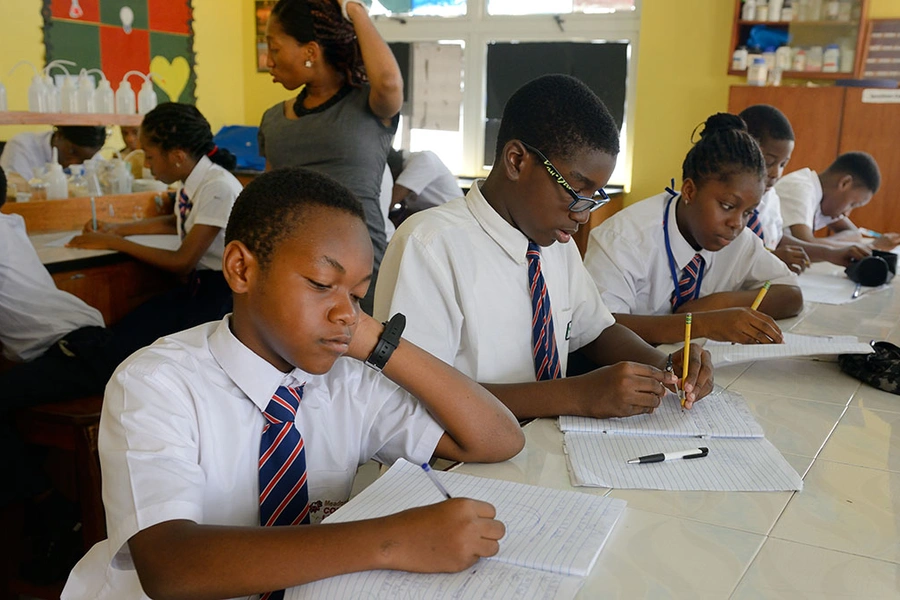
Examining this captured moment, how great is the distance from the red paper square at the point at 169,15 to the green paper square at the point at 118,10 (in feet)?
0.18

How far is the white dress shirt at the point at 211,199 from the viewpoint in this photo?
2.81 metres

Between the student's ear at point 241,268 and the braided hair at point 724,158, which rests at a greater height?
the braided hair at point 724,158

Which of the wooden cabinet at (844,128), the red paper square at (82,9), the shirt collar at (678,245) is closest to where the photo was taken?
the shirt collar at (678,245)

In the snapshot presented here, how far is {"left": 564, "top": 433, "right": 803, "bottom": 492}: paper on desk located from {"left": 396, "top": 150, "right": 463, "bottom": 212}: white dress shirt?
8.54 feet

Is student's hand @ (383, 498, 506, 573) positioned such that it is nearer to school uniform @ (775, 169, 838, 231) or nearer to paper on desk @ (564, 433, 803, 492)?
paper on desk @ (564, 433, 803, 492)

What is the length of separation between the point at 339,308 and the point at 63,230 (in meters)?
2.48

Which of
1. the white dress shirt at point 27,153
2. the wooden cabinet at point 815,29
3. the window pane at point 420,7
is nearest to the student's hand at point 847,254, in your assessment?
the wooden cabinet at point 815,29

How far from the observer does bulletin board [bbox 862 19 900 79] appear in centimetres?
447

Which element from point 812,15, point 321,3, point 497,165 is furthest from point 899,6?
point 497,165

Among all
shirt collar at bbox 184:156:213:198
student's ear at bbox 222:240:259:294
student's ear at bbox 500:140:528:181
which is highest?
student's ear at bbox 500:140:528:181

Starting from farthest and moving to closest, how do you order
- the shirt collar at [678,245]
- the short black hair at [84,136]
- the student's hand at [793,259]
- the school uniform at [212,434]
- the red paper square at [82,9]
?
the red paper square at [82,9], the short black hair at [84,136], the student's hand at [793,259], the shirt collar at [678,245], the school uniform at [212,434]

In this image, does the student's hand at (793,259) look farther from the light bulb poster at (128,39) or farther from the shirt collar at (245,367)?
the light bulb poster at (128,39)

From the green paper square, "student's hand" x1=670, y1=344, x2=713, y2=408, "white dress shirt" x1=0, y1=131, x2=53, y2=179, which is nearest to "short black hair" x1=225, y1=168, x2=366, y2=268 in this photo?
"student's hand" x1=670, y1=344, x2=713, y2=408

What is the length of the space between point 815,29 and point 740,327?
11.4 ft
